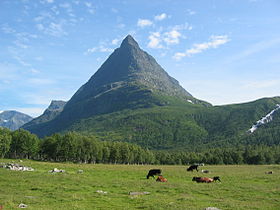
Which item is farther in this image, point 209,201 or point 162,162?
point 162,162

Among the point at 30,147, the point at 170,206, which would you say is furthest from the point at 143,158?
the point at 170,206

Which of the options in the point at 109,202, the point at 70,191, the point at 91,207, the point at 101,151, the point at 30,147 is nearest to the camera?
the point at 91,207

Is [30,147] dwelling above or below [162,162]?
above

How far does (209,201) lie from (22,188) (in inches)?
778

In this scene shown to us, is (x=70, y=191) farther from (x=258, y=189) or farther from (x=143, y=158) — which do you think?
(x=143, y=158)

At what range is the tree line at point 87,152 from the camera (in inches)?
4412

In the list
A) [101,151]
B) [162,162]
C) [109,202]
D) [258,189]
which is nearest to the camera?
[109,202]

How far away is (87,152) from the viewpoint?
123062mm

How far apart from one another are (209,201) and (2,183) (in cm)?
2404

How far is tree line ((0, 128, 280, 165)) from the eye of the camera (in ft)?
368

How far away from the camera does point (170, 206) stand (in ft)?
65.3

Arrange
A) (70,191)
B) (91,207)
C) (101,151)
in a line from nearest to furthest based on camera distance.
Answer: (91,207) → (70,191) → (101,151)

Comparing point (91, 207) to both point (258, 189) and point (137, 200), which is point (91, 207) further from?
point (258, 189)

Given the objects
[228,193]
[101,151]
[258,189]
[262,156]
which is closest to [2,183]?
[228,193]
